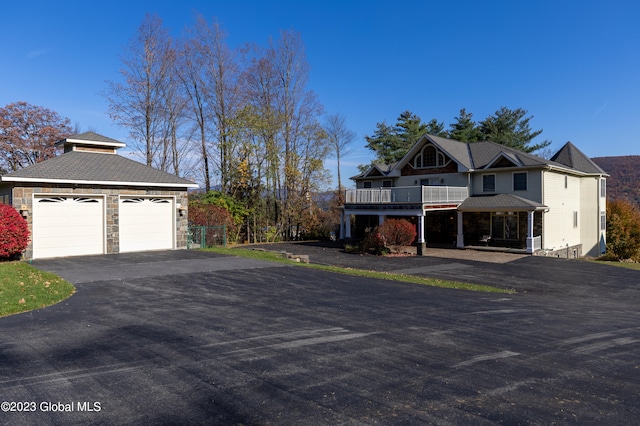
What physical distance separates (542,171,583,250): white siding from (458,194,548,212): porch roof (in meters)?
1.59

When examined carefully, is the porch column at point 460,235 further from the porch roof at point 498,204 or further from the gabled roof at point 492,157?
the gabled roof at point 492,157

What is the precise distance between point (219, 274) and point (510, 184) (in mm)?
19618

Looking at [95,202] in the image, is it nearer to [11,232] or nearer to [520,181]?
[11,232]

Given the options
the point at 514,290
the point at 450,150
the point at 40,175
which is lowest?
the point at 514,290

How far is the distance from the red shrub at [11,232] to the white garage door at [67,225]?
925 millimetres

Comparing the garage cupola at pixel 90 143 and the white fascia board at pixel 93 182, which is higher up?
the garage cupola at pixel 90 143

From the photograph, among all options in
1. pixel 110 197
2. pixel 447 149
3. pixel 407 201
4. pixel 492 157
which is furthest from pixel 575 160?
pixel 110 197

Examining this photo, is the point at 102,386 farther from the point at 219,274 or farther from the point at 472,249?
the point at 472,249

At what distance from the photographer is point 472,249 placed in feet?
81.9

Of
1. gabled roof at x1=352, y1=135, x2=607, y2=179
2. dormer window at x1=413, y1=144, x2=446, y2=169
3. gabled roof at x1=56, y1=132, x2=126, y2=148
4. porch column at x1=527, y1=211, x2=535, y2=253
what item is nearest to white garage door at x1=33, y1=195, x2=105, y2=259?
gabled roof at x1=56, y1=132, x2=126, y2=148

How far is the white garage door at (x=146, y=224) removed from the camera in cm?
1864

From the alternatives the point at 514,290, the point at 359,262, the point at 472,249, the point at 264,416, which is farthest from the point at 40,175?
the point at 472,249

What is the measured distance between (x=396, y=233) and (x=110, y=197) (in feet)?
45.8

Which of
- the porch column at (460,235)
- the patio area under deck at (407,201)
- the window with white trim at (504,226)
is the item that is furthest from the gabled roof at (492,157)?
the porch column at (460,235)
